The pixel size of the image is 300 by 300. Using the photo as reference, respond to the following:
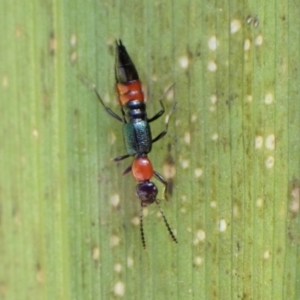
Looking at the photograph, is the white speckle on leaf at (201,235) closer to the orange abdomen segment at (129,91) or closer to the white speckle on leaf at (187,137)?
the white speckle on leaf at (187,137)

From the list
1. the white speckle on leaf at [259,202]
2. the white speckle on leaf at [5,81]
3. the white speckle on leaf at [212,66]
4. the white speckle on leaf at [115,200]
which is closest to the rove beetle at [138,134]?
the white speckle on leaf at [115,200]

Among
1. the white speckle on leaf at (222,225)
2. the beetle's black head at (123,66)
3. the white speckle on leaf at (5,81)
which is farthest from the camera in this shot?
the white speckle on leaf at (5,81)

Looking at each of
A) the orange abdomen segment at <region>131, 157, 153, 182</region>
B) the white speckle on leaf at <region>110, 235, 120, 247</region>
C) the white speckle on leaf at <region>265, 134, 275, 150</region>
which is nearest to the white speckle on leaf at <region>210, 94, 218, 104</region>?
the white speckle on leaf at <region>265, 134, 275, 150</region>

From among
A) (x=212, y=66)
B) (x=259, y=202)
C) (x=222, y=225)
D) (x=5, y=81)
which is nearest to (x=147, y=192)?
(x=222, y=225)

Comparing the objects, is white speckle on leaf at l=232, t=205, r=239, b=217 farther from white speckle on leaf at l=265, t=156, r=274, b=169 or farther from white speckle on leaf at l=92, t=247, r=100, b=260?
white speckle on leaf at l=92, t=247, r=100, b=260

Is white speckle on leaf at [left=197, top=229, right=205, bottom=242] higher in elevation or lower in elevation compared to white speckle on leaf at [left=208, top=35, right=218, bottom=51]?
lower

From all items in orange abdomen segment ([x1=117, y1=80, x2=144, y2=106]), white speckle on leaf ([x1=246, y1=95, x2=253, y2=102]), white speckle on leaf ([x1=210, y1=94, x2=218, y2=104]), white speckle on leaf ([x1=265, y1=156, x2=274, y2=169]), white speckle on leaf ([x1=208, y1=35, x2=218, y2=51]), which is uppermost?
white speckle on leaf ([x1=208, y1=35, x2=218, y2=51])

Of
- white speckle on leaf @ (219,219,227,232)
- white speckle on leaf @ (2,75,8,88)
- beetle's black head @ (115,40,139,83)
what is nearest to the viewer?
beetle's black head @ (115,40,139,83)
